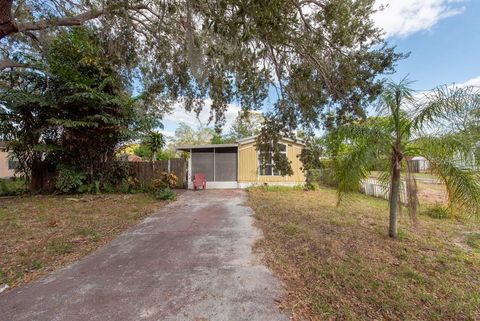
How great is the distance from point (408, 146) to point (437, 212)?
3789 millimetres

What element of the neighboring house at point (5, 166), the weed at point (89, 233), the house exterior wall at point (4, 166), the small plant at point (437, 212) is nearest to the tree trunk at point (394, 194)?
the small plant at point (437, 212)

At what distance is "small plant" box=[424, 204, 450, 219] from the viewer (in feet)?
22.7

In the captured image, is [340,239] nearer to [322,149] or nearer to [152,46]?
[322,149]

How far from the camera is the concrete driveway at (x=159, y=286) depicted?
2418 millimetres

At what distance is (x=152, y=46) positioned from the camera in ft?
20.9

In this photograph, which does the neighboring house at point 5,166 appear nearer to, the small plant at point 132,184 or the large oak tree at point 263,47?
the small plant at point 132,184

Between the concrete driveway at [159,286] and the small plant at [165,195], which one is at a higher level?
the small plant at [165,195]

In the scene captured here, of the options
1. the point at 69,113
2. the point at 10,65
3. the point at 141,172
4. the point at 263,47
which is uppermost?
the point at 10,65

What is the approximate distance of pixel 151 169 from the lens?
12164 mm

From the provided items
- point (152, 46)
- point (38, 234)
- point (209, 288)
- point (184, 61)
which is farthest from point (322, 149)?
point (38, 234)

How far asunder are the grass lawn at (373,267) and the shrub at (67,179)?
746 centimetres

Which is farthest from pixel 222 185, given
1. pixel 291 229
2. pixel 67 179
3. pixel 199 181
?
pixel 291 229

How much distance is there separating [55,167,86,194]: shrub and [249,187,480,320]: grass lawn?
24.5 ft

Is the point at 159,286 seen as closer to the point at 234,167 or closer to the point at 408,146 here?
the point at 408,146
